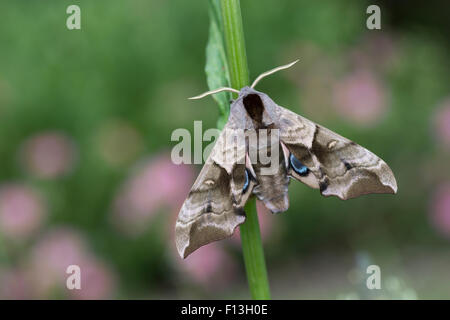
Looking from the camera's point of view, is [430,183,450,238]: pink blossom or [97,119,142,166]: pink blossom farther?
[97,119,142,166]: pink blossom

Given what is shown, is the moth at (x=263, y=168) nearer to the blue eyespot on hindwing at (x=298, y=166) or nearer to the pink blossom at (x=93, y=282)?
the blue eyespot on hindwing at (x=298, y=166)

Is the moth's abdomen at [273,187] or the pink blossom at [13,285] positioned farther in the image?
the pink blossom at [13,285]

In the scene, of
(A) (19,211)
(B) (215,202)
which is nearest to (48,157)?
(A) (19,211)

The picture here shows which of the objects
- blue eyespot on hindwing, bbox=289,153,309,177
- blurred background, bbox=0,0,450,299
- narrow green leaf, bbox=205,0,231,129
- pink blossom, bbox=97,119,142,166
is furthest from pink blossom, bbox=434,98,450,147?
narrow green leaf, bbox=205,0,231,129

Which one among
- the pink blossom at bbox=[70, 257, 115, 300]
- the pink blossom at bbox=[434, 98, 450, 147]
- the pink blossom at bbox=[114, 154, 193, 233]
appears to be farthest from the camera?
the pink blossom at bbox=[434, 98, 450, 147]

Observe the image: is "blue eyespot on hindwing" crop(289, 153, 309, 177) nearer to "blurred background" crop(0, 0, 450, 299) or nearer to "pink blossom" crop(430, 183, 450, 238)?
"blurred background" crop(0, 0, 450, 299)

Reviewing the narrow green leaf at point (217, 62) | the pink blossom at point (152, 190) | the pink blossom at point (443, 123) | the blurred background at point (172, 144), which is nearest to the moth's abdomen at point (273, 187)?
the narrow green leaf at point (217, 62)

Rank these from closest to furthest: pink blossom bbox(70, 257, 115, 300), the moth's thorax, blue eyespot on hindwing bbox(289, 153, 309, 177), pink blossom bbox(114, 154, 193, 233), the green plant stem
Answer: the green plant stem → the moth's thorax → blue eyespot on hindwing bbox(289, 153, 309, 177) → pink blossom bbox(70, 257, 115, 300) → pink blossom bbox(114, 154, 193, 233)
